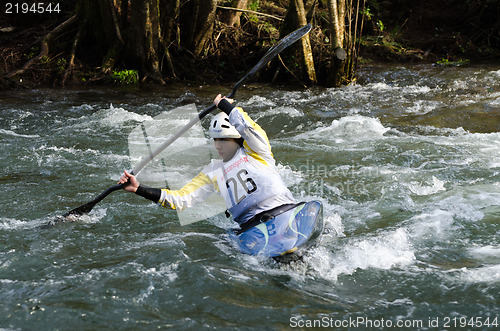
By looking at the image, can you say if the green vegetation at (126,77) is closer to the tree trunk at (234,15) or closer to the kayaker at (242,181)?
the tree trunk at (234,15)

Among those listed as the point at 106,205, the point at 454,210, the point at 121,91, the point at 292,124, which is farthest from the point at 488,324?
the point at 121,91

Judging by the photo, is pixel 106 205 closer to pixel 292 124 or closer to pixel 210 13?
pixel 292 124

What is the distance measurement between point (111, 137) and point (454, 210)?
16.0ft

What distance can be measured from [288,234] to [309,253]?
0.24 metres

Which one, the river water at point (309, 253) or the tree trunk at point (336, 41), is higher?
the tree trunk at point (336, 41)

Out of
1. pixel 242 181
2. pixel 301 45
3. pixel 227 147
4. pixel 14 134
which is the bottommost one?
pixel 14 134

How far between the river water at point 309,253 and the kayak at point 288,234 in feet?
0.33

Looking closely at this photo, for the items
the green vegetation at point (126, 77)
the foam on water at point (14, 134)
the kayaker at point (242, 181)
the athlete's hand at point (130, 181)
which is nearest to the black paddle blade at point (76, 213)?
the athlete's hand at point (130, 181)

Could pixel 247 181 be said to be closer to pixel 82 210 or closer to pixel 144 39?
pixel 82 210

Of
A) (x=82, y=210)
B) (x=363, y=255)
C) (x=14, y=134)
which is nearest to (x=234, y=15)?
(x=14, y=134)

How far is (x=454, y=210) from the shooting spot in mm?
4750

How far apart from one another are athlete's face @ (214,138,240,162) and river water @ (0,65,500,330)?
2.38ft

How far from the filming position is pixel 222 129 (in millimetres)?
4109

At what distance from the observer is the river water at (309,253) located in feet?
10.1
